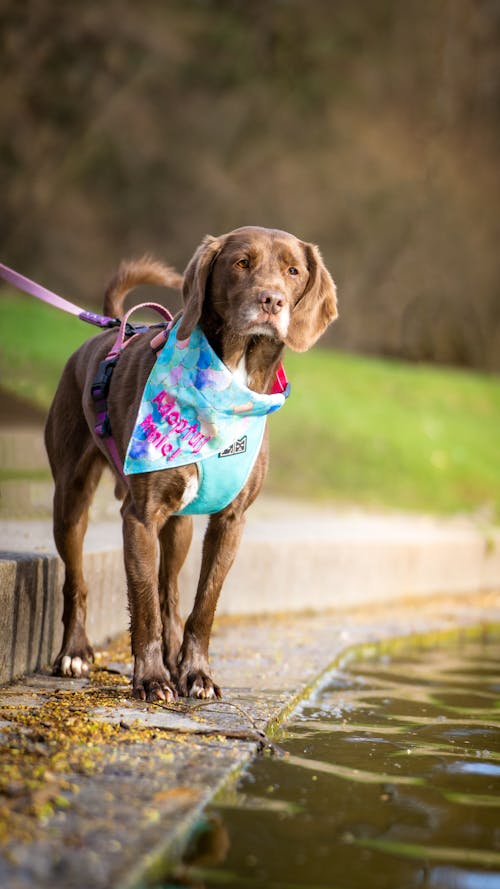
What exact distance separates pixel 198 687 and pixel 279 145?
17696mm

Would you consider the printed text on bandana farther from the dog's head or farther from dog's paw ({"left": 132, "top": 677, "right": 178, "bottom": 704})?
dog's paw ({"left": 132, "top": 677, "right": 178, "bottom": 704})

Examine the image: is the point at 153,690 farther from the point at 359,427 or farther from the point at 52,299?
the point at 359,427

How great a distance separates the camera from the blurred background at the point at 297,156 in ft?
64.6

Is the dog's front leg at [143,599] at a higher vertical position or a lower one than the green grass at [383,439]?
lower

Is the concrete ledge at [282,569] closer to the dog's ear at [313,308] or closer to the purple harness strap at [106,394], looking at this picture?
the purple harness strap at [106,394]

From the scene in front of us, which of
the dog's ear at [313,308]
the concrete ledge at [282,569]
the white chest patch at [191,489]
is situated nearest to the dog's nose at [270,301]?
the dog's ear at [313,308]

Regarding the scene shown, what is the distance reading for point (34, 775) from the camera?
3039 mm

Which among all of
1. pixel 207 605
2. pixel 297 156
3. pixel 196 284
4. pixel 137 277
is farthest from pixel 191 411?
pixel 297 156

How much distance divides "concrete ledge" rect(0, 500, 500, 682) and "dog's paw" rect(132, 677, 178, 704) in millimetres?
519

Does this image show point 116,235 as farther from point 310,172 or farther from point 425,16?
point 425,16

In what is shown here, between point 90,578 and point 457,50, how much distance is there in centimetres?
1973

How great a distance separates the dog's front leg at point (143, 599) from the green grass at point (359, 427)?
860cm

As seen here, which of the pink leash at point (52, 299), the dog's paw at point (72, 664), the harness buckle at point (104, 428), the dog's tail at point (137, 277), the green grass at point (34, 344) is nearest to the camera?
the harness buckle at point (104, 428)

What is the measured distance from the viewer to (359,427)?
15.3m
